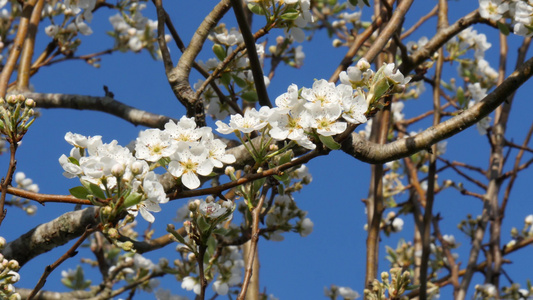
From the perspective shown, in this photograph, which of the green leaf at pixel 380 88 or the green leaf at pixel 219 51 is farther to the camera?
the green leaf at pixel 219 51

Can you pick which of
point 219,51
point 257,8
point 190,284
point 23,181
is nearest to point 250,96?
point 219,51

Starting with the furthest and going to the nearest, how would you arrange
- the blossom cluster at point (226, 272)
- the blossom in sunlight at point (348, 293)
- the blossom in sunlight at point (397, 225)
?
the blossom in sunlight at point (397, 225)
the blossom in sunlight at point (348, 293)
the blossom cluster at point (226, 272)

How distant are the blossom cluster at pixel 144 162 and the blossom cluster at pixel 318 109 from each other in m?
0.10

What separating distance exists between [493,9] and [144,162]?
1653 millimetres

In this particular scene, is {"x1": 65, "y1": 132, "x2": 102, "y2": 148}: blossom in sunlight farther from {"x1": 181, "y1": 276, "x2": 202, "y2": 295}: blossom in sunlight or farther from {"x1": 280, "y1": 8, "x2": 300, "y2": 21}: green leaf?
{"x1": 181, "y1": 276, "x2": 202, "y2": 295}: blossom in sunlight

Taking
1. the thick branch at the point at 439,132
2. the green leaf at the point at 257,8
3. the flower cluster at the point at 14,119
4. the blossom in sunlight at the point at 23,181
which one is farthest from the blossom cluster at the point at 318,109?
the blossom in sunlight at the point at 23,181

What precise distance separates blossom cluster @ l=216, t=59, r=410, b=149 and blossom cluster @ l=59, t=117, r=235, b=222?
0.32 ft

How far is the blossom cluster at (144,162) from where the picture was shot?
1.32m

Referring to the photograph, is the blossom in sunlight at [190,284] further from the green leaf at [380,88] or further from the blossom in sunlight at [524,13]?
the blossom in sunlight at [524,13]

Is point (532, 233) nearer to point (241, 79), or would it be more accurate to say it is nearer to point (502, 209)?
point (502, 209)

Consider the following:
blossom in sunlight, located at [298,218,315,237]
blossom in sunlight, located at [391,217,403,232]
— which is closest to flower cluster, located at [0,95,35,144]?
blossom in sunlight, located at [298,218,315,237]

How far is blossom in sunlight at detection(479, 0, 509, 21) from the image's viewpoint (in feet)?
7.27

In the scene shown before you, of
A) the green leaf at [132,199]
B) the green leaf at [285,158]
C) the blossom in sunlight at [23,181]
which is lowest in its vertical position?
the green leaf at [132,199]

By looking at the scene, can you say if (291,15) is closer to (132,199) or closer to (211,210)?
(211,210)
